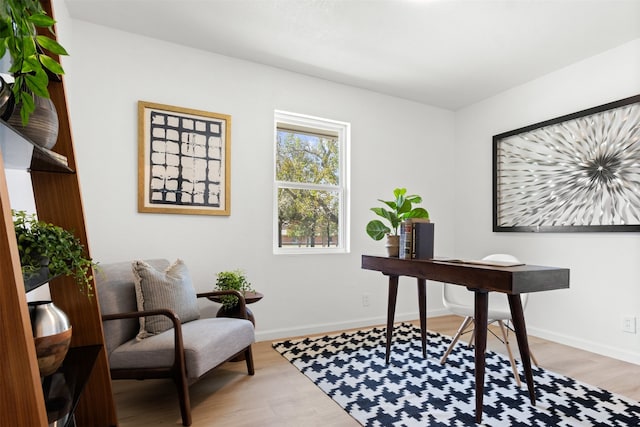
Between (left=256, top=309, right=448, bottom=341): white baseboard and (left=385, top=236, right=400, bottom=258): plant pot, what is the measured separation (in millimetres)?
1265

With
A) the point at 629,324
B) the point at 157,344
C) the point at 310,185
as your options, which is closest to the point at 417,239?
the point at 310,185

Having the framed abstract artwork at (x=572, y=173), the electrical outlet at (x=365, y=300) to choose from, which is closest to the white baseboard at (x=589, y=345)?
Answer: the framed abstract artwork at (x=572, y=173)

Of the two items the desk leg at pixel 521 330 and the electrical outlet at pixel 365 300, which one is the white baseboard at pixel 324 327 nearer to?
the electrical outlet at pixel 365 300

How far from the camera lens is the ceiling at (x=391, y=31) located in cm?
253

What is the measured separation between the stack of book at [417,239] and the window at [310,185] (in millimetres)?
1322

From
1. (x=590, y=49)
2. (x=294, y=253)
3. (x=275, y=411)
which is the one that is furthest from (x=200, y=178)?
(x=590, y=49)

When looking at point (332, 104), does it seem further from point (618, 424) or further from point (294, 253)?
point (618, 424)

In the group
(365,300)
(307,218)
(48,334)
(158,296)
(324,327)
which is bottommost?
(324,327)

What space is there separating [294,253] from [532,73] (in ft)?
9.36

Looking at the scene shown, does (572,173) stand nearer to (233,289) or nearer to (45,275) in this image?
(233,289)

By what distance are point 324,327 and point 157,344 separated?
194 centimetres

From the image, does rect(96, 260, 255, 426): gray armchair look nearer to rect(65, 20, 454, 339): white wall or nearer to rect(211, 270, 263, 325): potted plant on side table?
rect(211, 270, 263, 325): potted plant on side table

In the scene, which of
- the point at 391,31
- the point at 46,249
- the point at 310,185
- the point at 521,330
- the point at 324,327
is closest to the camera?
Result: the point at 46,249

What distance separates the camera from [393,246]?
107 inches
